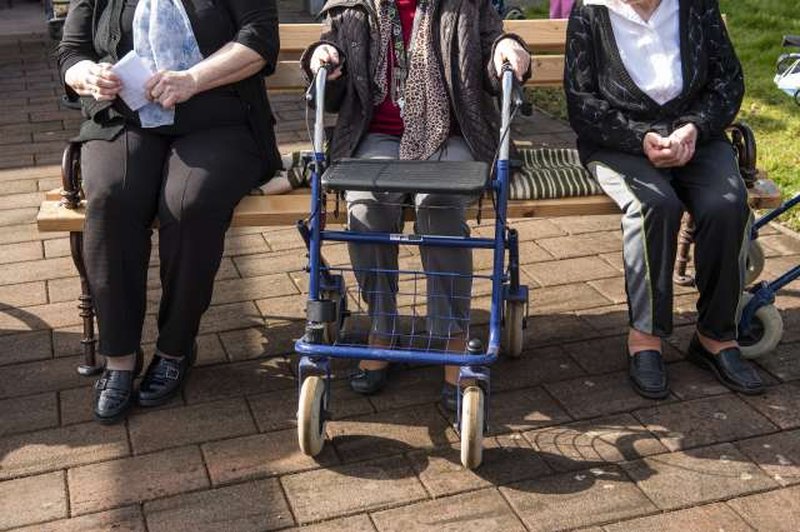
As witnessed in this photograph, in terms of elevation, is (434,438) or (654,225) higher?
(654,225)

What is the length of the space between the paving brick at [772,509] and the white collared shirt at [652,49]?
136cm

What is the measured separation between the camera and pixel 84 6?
3.53 m

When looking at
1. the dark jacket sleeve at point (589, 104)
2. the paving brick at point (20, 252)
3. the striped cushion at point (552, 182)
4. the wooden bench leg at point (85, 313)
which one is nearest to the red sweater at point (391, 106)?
the striped cushion at point (552, 182)

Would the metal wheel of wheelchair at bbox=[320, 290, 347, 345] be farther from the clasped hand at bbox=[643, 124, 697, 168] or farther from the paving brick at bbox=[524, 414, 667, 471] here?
the clasped hand at bbox=[643, 124, 697, 168]

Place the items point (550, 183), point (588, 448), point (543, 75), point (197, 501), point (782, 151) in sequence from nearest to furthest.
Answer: point (197, 501), point (588, 448), point (550, 183), point (543, 75), point (782, 151)

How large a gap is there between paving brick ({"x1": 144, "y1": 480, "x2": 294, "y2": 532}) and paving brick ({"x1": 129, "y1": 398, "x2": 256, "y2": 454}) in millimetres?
308

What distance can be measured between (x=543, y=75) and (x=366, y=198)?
3.92 feet

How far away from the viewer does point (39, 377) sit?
3.69m

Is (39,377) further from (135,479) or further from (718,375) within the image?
(718,375)

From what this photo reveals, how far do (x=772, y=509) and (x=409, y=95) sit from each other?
1.68m

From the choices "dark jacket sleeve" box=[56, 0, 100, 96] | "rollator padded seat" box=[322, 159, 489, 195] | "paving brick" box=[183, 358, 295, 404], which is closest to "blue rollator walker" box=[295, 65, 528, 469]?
"rollator padded seat" box=[322, 159, 489, 195]

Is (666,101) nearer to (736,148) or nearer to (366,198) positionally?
(736,148)

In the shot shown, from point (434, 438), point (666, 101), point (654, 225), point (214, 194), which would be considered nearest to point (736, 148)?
point (666, 101)

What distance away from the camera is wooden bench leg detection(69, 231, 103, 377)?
352cm
